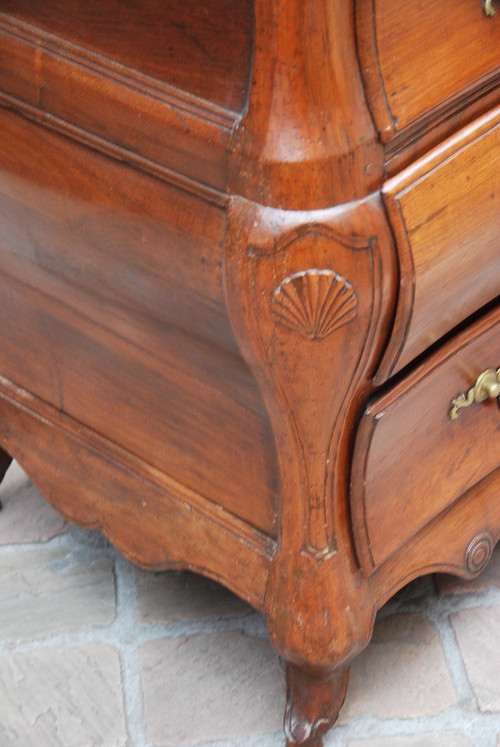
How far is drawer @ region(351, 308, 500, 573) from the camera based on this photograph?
0.98 m

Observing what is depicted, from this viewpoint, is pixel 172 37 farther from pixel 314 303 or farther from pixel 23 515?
pixel 23 515

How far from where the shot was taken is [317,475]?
947 mm

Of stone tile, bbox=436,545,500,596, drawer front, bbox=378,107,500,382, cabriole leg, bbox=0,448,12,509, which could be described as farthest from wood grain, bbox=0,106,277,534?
stone tile, bbox=436,545,500,596

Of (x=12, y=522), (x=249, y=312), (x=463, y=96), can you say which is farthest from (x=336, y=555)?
(x=12, y=522)

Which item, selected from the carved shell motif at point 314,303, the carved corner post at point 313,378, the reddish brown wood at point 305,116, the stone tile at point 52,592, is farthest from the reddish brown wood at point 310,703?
the reddish brown wood at point 305,116

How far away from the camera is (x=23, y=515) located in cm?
147

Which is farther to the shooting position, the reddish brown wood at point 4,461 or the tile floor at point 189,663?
the reddish brown wood at point 4,461

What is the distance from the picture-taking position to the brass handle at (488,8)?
0.86 meters

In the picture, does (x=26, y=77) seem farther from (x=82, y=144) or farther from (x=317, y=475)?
(x=317, y=475)

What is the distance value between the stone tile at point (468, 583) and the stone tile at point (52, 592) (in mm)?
387

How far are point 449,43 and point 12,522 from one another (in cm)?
88

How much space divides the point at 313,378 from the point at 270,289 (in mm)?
92

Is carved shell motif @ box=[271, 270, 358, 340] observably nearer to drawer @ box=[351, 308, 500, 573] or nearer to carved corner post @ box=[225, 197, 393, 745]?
carved corner post @ box=[225, 197, 393, 745]

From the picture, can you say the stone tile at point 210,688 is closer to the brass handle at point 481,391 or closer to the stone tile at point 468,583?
the stone tile at point 468,583
